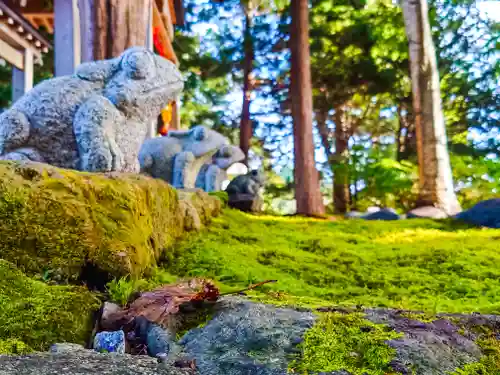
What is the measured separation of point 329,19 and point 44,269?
12.2 metres

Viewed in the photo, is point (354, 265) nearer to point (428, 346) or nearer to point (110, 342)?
point (428, 346)

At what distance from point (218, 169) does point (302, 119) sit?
8.32 feet

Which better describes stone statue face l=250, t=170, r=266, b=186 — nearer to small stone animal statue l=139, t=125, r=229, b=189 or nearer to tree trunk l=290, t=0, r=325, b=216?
tree trunk l=290, t=0, r=325, b=216

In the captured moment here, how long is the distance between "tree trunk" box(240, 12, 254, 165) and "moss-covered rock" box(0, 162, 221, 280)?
1040 centimetres

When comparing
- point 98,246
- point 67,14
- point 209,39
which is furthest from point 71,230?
point 209,39

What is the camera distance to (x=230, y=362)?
3.70 feet

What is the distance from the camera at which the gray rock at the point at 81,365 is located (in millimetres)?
968

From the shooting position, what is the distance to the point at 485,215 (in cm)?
566

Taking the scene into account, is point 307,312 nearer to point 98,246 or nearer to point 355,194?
point 98,246

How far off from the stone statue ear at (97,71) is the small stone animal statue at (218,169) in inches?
148

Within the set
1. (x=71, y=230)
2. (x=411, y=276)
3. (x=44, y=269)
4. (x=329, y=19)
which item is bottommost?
(x=411, y=276)

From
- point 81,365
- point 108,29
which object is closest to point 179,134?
point 108,29

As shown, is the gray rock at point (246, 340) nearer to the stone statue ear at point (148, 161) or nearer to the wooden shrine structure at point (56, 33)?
the wooden shrine structure at point (56, 33)

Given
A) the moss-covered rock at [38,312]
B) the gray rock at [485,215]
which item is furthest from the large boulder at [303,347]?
the gray rock at [485,215]
